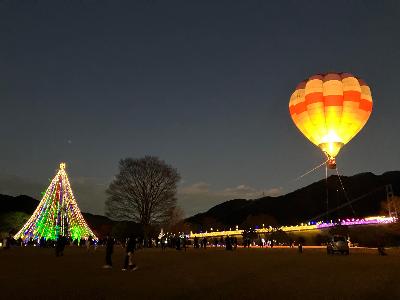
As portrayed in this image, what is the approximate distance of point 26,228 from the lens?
62.8m

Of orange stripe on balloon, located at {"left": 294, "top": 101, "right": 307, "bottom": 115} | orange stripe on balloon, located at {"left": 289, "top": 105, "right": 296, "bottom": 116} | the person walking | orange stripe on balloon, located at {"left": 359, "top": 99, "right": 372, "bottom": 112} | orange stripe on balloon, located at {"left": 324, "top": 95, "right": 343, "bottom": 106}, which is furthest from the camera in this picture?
orange stripe on balloon, located at {"left": 289, "top": 105, "right": 296, "bottom": 116}

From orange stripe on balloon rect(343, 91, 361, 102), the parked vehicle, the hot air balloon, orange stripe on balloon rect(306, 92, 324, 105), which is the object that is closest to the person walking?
orange stripe on balloon rect(306, 92, 324, 105)

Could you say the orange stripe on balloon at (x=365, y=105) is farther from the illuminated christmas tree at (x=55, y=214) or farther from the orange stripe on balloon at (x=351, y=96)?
the illuminated christmas tree at (x=55, y=214)

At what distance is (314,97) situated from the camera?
3531cm

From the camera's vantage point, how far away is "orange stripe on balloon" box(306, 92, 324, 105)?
35.1 metres

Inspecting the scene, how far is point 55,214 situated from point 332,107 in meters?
41.7

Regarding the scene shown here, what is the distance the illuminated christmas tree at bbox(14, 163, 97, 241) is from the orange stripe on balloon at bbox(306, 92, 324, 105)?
38504 millimetres

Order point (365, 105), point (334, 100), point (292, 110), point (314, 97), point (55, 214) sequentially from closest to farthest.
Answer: point (334, 100) → point (314, 97) → point (365, 105) → point (292, 110) → point (55, 214)

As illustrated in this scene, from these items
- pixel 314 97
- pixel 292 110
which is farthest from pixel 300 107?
pixel 314 97

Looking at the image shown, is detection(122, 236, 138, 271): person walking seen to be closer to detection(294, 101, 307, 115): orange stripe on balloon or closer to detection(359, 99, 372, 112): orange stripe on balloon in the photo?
detection(294, 101, 307, 115): orange stripe on balloon

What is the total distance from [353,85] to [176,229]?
9892 cm

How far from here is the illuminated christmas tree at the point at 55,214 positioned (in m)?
61.2

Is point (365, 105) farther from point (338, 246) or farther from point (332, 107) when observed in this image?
point (338, 246)

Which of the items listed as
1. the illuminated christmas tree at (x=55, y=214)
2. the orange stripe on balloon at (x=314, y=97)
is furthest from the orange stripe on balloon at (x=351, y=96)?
the illuminated christmas tree at (x=55, y=214)
